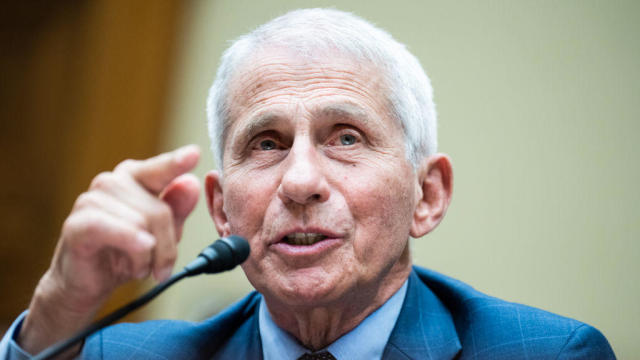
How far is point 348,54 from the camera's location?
1637 millimetres

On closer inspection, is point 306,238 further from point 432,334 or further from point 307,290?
point 432,334

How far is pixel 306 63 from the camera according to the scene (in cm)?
162

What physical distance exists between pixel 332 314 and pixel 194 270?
2.10 ft

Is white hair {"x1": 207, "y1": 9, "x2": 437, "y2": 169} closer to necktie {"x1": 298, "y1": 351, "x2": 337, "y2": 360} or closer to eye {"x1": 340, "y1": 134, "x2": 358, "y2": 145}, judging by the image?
eye {"x1": 340, "y1": 134, "x2": 358, "y2": 145}

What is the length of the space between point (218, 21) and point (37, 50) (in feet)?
3.97

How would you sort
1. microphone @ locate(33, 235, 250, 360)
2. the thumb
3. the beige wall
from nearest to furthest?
microphone @ locate(33, 235, 250, 360) → the thumb → the beige wall

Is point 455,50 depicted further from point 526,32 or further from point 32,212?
point 32,212

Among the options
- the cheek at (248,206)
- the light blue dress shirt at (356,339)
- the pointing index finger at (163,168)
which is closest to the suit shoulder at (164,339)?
the light blue dress shirt at (356,339)

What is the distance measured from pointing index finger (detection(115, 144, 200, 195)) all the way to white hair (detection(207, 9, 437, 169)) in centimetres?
59

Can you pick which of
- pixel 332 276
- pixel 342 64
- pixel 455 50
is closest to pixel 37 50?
pixel 455 50

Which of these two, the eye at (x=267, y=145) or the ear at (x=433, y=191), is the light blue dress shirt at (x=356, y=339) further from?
the eye at (x=267, y=145)

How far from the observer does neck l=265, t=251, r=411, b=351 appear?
162 cm

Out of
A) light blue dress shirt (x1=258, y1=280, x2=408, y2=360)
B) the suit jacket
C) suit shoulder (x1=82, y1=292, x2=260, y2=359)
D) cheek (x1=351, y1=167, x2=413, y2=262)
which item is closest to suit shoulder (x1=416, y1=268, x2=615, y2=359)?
the suit jacket

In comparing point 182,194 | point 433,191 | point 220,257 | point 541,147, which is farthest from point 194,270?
point 541,147
